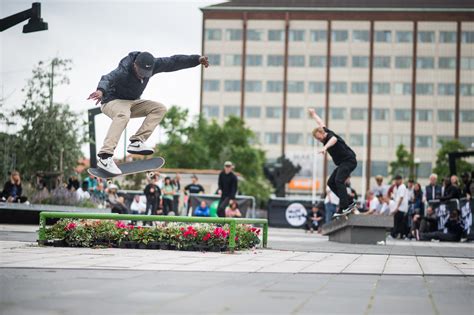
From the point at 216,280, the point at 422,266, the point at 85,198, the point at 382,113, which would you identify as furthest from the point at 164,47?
the point at 382,113

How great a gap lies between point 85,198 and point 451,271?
1652cm

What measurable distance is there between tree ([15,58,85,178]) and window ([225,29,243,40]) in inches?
2740

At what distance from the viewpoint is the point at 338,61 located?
94000mm

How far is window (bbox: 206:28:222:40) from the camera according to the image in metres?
94.8

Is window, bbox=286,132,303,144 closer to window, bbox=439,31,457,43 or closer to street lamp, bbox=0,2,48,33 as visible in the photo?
window, bbox=439,31,457,43

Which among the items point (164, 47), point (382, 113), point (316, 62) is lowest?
point (164, 47)

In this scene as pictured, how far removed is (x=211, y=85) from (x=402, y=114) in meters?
24.1

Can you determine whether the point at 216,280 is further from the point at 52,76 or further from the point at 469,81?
the point at 469,81

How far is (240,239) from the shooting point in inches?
505

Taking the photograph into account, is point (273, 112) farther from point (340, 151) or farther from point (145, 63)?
point (145, 63)

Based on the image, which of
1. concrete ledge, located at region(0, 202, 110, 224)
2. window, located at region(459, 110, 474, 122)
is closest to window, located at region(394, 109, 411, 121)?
window, located at region(459, 110, 474, 122)

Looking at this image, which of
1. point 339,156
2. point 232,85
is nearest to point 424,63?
point 232,85

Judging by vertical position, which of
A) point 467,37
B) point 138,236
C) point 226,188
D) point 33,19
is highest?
point 467,37

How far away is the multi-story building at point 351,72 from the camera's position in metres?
91.8
